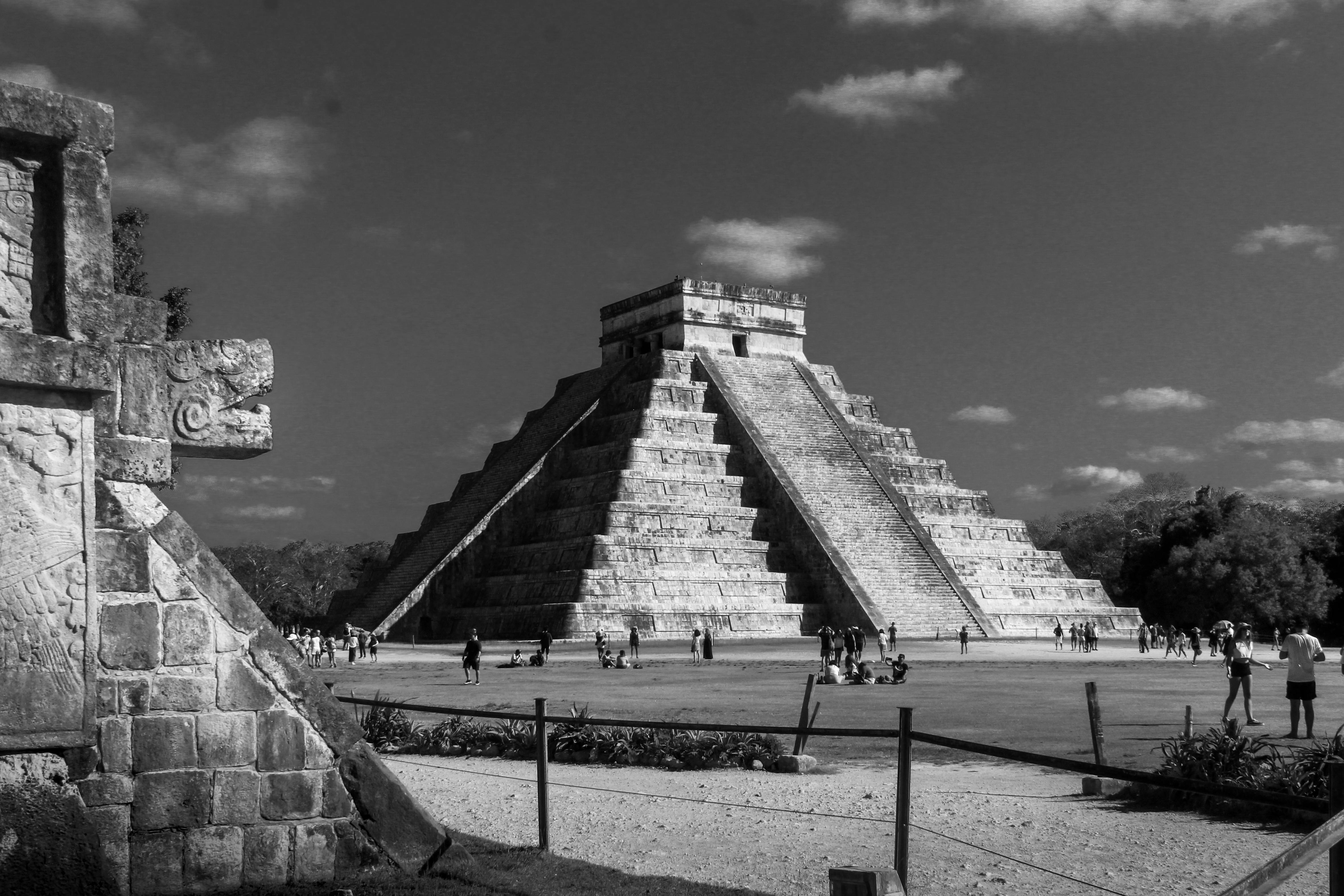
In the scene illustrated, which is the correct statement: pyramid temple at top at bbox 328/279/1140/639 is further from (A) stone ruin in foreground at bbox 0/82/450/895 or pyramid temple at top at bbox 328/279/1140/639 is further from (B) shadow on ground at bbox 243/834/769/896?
(A) stone ruin in foreground at bbox 0/82/450/895

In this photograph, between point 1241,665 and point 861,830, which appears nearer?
point 861,830

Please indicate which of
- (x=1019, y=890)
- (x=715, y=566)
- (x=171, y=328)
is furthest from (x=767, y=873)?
(x=715, y=566)

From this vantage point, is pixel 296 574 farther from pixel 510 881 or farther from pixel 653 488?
pixel 510 881

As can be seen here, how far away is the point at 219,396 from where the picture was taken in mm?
5605

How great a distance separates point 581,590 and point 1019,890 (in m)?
26.9

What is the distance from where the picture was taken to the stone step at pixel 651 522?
118ft

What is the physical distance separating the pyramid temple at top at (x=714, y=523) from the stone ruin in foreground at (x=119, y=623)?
90.4 feet

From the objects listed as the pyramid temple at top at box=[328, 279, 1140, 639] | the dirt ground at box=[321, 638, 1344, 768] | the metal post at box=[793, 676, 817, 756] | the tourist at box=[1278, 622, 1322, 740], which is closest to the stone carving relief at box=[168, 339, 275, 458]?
the metal post at box=[793, 676, 817, 756]

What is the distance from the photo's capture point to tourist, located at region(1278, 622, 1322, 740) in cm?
1239

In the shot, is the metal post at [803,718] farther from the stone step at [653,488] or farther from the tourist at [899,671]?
the stone step at [653,488]

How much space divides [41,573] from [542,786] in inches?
151

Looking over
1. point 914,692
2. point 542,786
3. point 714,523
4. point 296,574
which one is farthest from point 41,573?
point 296,574

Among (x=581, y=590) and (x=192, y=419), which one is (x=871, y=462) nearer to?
(x=581, y=590)

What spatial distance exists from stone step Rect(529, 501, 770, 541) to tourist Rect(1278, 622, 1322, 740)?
24014mm
